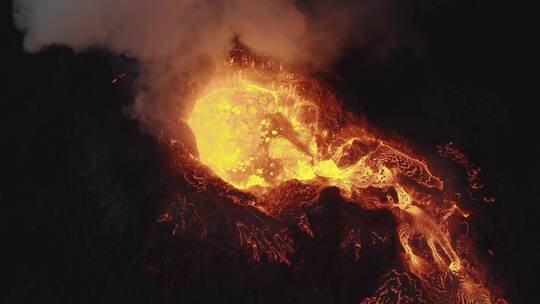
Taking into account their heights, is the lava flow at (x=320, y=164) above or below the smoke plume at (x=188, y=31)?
below

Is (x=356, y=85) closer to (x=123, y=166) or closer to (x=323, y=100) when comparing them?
(x=323, y=100)

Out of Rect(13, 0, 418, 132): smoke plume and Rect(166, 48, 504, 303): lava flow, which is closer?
Rect(166, 48, 504, 303): lava flow

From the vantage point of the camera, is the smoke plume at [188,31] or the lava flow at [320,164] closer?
the lava flow at [320,164]

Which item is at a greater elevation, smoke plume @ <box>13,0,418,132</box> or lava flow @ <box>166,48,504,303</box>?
smoke plume @ <box>13,0,418,132</box>

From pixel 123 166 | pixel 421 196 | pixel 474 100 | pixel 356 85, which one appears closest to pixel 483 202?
pixel 421 196
